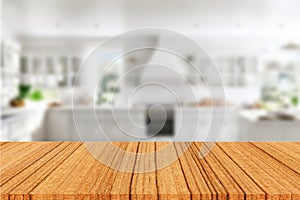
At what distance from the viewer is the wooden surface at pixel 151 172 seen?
598mm

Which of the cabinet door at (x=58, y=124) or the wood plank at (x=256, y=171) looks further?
the cabinet door at (x=58, y=124)

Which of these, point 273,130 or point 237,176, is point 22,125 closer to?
point 273,130

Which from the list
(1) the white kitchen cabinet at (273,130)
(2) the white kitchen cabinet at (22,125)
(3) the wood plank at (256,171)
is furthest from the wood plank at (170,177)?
(1) the white kitchen cabinet at (273,130)

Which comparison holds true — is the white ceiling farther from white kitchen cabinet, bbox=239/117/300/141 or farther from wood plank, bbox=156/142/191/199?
wood plank, bbox=156/142/191/199

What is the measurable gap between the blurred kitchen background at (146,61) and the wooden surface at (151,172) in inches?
88.3

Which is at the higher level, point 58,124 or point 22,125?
point 22,125

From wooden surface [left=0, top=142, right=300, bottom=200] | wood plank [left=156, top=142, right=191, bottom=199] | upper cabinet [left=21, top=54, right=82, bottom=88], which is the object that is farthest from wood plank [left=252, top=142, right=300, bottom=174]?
upper cabinet [left=21, top=54, right=82, bottom=88]

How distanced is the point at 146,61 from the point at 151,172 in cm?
685

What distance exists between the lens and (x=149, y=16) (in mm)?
6109

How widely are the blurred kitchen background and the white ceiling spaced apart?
16 mm

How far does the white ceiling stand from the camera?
5086 millimetres

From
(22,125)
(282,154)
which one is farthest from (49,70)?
(282,154)

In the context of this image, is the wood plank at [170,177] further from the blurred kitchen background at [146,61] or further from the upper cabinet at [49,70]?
the upper cabinet at [49,70]

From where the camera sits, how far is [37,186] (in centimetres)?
64
